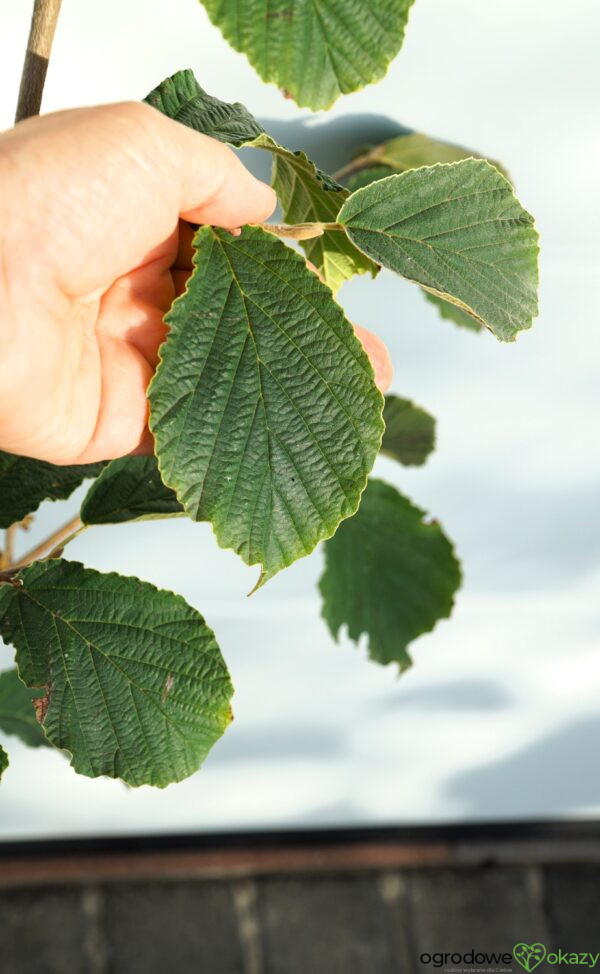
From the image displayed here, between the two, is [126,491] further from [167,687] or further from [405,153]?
[405,153]

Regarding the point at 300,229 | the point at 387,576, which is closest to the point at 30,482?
the point at 300,229

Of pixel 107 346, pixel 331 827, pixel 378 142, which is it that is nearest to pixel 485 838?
pixel 331 827

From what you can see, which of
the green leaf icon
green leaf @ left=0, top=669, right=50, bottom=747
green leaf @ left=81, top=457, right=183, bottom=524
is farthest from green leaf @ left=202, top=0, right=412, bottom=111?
the green leaf icon

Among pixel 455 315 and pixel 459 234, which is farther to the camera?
pixel 455 315

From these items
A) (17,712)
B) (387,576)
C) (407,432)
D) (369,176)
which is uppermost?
(369,176)

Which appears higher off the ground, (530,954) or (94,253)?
(94,253)

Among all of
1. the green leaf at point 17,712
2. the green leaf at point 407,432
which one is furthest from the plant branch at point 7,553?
the green leaf at point 407,432

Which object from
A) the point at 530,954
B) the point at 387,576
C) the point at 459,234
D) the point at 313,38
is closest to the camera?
the point at 313,38
